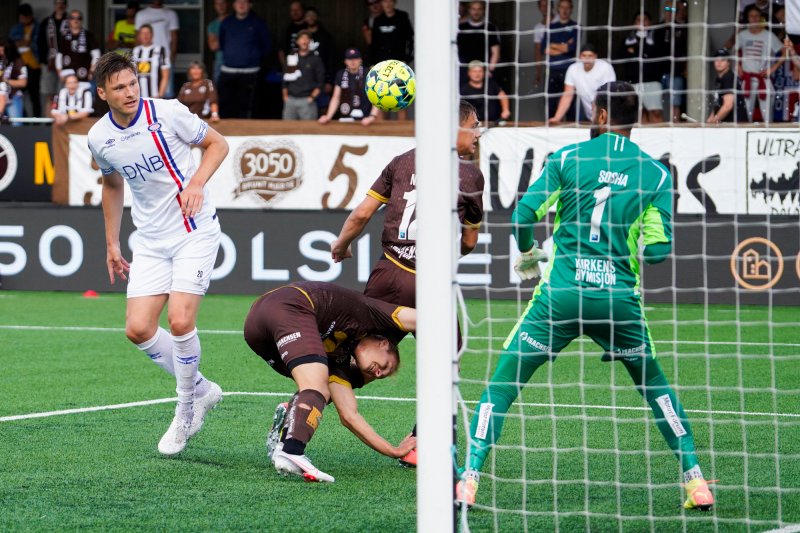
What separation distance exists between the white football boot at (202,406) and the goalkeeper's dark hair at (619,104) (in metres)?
2.83

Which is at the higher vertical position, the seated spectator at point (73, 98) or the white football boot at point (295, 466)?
the seated spectator at point (73, 98)

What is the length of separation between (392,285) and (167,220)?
1.30m

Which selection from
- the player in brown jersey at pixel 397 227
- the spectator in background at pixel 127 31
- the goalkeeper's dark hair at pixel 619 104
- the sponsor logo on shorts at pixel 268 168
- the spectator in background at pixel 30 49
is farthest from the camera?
the spectator in background at pixel 30 49

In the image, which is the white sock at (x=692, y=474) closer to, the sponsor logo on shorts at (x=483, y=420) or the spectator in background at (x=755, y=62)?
the sponsor logo on shorts at (x=483, y=420)

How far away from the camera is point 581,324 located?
5.56m

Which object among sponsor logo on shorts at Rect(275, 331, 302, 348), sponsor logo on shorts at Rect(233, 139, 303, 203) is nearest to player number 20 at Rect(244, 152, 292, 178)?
sponsor logo on shorts at Rect(233, 139, 303, 203)

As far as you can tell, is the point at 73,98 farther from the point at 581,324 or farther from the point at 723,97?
the point at 581,324

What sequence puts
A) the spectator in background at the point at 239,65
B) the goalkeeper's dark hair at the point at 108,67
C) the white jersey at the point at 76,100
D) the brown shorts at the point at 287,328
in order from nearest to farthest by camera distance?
1. the brown shorts at the point at 287,328
2. the goalkeeper's dark hair at the point at 108,67
3. the white jersey at the point at 76,100
4. the spectator in background at the point at 239,65

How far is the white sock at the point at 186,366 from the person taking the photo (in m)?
6.78

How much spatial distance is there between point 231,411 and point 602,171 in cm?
355

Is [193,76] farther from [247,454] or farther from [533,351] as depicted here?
[533,351]

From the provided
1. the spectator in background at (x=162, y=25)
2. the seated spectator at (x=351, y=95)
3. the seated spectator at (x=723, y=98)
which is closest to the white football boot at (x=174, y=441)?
the seated spectator at (x=723, y=98)

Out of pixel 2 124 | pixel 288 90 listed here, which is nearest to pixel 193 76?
pixel 288 90

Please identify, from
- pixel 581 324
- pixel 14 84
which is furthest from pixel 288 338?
pixel 14 84
